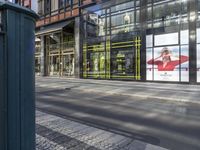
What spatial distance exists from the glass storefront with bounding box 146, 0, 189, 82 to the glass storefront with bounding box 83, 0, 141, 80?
1227 mm

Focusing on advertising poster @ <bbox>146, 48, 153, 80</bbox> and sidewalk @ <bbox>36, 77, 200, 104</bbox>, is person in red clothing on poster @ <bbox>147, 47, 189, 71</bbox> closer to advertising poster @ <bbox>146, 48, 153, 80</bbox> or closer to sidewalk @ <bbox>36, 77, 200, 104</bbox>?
advertising poster @ <bbox>146, 48, 153, 80</bbox>

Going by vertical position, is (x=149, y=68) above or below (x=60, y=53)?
below

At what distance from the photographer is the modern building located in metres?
19.3

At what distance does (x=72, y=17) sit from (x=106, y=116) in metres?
22.5

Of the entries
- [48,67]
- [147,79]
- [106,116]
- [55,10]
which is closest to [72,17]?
[55,10]

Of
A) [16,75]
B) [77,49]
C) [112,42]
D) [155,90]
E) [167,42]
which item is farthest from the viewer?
[77,49]

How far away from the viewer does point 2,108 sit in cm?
262

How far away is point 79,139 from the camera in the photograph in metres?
5.42

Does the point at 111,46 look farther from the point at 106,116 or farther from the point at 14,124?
the point at 14,124

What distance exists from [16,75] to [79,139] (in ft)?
10.1

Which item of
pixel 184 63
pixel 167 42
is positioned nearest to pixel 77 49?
pixel 167 42

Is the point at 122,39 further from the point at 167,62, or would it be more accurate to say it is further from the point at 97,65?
the point at 167,62

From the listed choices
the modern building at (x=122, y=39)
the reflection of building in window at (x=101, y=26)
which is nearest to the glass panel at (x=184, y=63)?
the modern building at (x=122, y=39)

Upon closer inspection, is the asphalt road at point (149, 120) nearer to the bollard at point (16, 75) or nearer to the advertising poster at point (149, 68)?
the bollard at point (16, 75)
